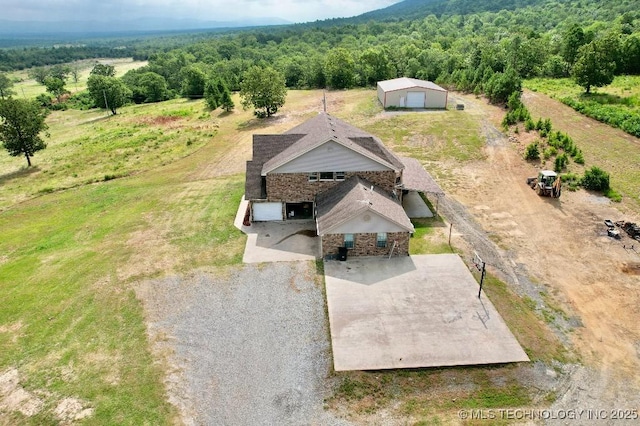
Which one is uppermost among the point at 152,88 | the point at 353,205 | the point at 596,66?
the point at 596,66

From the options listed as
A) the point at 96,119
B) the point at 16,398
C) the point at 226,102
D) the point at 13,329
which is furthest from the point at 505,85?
the point at 96,119

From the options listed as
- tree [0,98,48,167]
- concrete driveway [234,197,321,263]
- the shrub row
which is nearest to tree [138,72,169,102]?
tree [0,98,48,167]

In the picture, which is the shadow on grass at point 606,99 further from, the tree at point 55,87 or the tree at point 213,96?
the tree at point 55,87

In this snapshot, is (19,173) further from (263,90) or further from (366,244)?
(366,244)

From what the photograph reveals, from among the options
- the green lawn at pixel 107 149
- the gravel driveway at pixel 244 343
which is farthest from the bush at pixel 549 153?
the green lawn at pixel 107 149

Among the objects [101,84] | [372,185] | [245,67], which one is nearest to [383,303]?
[372,185]

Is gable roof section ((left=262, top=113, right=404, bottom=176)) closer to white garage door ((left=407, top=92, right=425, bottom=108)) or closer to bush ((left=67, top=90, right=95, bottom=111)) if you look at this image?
white garage door ((left=407, top=92, right=425, bottom=108))

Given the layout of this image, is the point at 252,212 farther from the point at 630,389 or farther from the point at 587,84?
the point at 587,84
